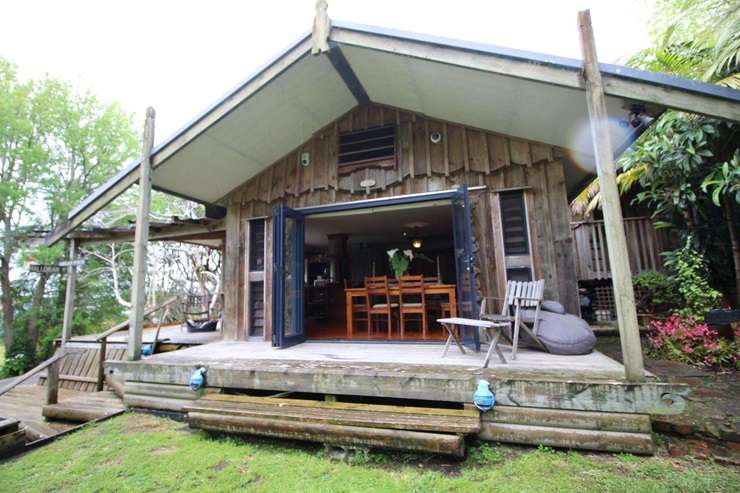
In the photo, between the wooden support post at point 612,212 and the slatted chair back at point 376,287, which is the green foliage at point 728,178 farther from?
the slatted chair back at point 376,287

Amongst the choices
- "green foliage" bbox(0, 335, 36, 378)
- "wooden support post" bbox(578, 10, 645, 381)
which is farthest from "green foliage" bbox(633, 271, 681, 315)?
"green foliage" bbox(0, 335, 36, 378)

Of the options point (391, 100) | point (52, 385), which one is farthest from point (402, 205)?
point (52, 385)

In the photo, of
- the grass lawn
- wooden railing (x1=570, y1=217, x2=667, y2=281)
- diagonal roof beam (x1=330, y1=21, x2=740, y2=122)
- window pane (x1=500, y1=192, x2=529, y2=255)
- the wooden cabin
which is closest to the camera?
the grass lawn

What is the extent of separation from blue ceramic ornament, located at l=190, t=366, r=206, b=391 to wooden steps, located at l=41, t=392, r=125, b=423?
3.95 ft

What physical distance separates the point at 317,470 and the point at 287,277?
2774mm

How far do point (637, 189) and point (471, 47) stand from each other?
678 cm

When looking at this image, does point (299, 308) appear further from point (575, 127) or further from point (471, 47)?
point (575, 127)

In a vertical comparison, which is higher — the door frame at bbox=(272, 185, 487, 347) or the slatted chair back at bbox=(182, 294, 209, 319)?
the door frame at bbox=(272, 185, 487, 347)

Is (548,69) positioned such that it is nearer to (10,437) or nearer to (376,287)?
(376,287)

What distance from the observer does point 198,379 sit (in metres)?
3.39

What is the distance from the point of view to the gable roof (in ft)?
8.77

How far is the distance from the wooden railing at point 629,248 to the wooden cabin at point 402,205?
2.38 m

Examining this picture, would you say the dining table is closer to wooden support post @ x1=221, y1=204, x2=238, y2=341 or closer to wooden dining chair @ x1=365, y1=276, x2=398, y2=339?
wooden dining chair @ x1=365, y1=276, x2=398, y2=339

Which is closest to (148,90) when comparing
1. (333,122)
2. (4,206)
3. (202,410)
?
(4,206)
